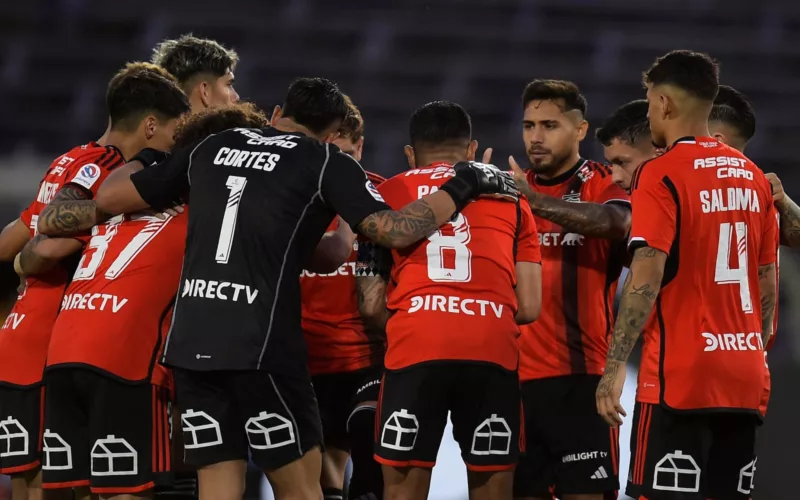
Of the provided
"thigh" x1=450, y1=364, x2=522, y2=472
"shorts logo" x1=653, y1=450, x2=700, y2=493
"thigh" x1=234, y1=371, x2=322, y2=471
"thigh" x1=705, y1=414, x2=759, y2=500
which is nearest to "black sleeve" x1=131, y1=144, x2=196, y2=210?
"thigh" x1=234, y1=371, x2=322, y2=471

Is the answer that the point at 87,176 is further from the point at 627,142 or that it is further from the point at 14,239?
the point at 627,142

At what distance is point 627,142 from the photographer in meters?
4.89

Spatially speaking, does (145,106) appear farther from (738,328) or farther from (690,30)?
(690,30)

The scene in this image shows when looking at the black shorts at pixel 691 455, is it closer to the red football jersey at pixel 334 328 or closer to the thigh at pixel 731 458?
the thigh at pixel 731 458

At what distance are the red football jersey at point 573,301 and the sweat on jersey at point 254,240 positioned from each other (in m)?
1.22

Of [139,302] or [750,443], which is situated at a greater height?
[139,302]

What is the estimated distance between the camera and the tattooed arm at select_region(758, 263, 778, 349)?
4.32 metres

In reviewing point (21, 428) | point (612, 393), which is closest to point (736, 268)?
point (612, 393)

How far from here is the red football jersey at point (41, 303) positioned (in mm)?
4531

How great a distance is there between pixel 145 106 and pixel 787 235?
2810mm

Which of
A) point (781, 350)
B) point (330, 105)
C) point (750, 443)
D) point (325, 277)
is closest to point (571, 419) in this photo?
point (750, 443)

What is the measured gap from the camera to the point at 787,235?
464cm

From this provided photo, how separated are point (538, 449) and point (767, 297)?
3.92 ft

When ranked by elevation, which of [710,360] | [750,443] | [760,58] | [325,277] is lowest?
[750,443]
